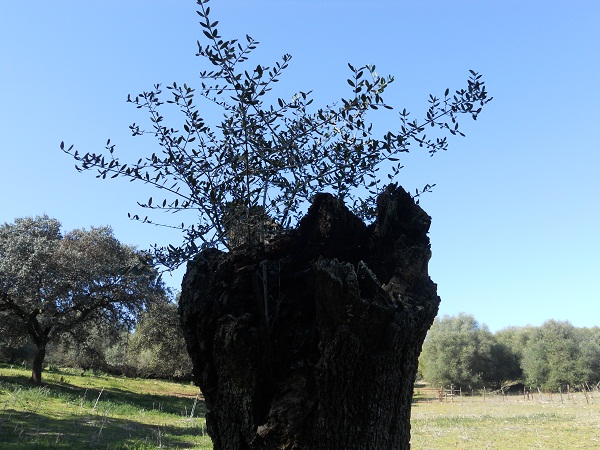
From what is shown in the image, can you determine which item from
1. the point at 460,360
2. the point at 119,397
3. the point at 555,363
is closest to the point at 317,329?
the point at 119,397

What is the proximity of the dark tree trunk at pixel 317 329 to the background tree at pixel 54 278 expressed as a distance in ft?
73.0

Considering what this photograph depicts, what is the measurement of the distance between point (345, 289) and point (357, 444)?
4.13ft

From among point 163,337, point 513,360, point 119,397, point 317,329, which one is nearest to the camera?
point 317,329

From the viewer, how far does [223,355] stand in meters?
4.41

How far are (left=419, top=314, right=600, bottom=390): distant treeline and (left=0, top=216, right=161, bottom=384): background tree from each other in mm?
58564

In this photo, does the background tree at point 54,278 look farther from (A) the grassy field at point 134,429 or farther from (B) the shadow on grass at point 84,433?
(B) the shadow on grass at point 84,433

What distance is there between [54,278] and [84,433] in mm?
16040

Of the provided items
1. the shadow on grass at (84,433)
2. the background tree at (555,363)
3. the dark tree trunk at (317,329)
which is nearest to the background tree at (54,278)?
the shadow on grass at (84,433)

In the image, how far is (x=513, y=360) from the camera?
81.2 metres

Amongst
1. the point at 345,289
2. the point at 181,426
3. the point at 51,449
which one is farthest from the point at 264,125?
the point at 181,426

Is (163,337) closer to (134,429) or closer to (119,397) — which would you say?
(119,397)

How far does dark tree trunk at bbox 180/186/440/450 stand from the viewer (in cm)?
403

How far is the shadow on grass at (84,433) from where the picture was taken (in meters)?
11.9

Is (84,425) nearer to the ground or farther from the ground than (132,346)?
nearer to the ground
